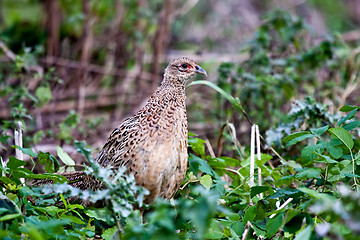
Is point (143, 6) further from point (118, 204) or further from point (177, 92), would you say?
point (118, 204)

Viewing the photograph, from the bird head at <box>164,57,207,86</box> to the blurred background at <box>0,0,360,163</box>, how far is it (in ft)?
4.21

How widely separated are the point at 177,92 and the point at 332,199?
1358mm

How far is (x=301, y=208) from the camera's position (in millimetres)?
2500

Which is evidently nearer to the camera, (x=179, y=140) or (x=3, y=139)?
(x=179, y=140)

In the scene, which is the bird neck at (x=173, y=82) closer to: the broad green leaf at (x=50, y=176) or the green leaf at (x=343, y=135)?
the broad green leaf at (x=50, y=176)

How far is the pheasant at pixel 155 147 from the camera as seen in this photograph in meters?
3.07

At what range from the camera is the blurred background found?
517 centimetres

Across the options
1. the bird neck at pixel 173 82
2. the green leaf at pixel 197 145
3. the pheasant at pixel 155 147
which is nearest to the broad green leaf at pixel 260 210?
the pheasant at pixel 155 147

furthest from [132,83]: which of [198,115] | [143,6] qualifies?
[198,115]

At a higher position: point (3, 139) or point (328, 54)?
point (328, 54)

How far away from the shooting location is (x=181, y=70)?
359cm

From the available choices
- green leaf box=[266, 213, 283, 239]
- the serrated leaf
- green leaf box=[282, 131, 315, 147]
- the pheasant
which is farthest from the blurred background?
green leaf box=[266, 213, 283, 239]

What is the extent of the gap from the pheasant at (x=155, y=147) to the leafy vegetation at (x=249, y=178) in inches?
5.1

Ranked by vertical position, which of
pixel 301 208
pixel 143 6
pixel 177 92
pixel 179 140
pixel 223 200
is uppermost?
pixel 143 6
